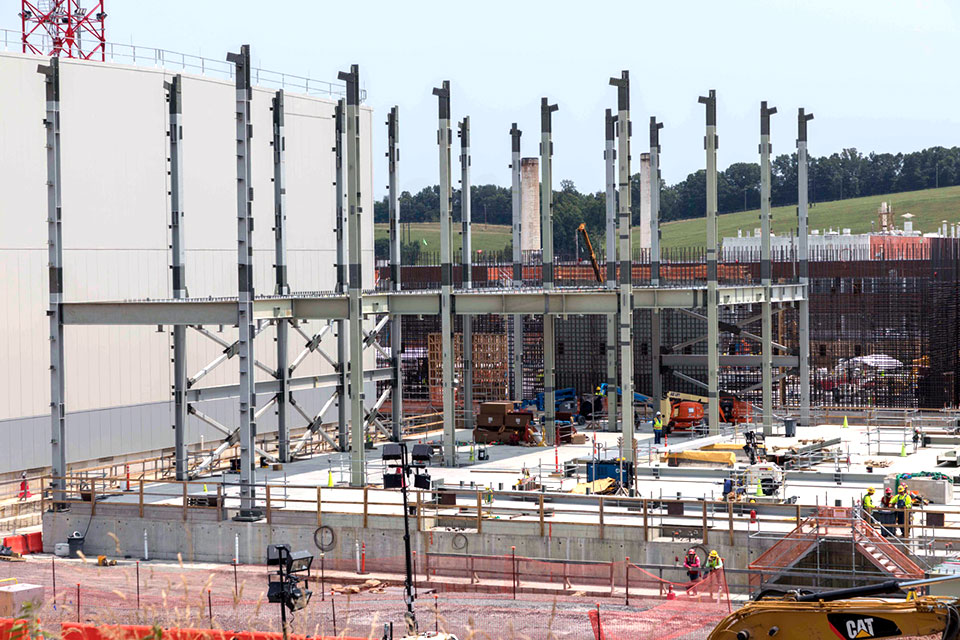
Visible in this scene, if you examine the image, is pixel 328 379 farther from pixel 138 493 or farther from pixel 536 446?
pixel 138 493

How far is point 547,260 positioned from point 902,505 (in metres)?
17.4

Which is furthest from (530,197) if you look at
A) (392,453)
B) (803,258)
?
(392,453)

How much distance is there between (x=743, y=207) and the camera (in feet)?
579

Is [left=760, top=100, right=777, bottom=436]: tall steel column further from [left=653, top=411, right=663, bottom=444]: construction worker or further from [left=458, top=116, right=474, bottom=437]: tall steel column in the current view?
[left=458, top=116, right=474, bottom=437]: tall steel column

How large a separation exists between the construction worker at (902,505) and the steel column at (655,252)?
18230 mm

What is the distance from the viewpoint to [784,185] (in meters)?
180

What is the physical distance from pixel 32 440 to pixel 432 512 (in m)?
13.2

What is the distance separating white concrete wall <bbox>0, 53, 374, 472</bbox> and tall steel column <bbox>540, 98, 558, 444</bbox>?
7.45 m

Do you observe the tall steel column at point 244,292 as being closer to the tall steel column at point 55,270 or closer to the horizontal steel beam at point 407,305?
the horizontal steel beam at point 407,305

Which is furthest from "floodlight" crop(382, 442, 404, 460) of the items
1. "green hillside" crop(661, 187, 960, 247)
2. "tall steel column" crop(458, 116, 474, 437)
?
"green hillside" crop(661, 187, 960, 247)

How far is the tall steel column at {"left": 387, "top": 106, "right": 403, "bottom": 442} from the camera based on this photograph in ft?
141

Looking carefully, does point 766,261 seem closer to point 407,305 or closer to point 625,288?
point 625,288

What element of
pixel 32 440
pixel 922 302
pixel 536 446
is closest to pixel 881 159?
pixel 922 302

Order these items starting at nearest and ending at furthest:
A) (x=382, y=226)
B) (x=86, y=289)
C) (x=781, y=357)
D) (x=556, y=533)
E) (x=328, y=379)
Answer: (x=556, y=533) → (x=86, y=289) → (x=328, y=379) → (x=781, y=357) → (x=382, y=226)
